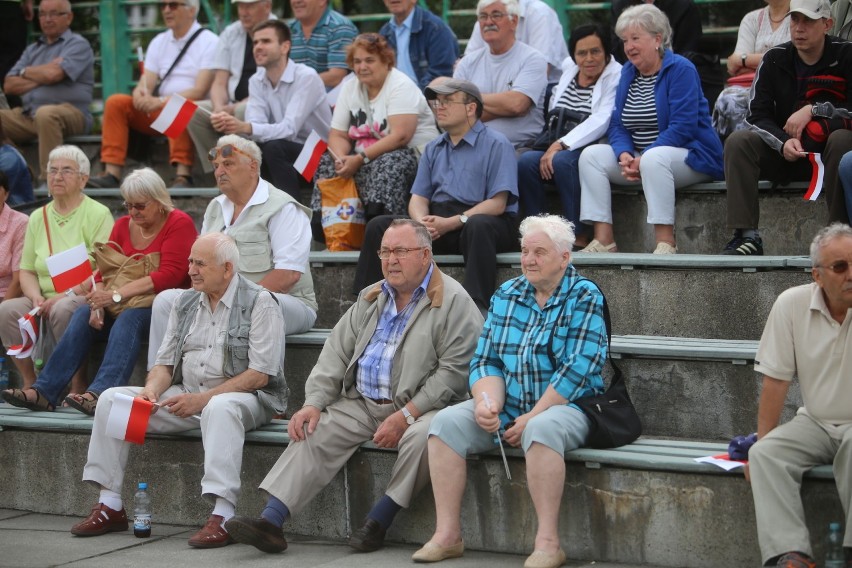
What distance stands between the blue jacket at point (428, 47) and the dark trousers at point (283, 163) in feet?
3.64

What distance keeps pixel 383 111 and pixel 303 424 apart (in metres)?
2.97

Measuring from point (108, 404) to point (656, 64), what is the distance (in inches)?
140

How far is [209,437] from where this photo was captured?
5.65 m

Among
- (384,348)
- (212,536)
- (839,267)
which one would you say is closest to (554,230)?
(384,348)

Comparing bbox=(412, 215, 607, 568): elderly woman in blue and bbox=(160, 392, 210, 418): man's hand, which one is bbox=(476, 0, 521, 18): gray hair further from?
bbox=(160, 392, 210, 418): man's hand

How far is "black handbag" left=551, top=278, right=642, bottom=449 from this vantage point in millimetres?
5074

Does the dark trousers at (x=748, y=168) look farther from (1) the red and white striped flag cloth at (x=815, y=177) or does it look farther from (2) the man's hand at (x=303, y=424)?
(2) the man's hand at (x=303, y=424)

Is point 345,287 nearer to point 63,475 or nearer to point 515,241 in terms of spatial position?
point 515,241

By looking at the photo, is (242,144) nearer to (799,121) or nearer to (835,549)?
(799,121)

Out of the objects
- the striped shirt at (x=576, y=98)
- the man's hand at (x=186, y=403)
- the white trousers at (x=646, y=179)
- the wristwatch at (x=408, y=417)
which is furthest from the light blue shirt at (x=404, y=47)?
the wristwatch at (x=408, y=417)

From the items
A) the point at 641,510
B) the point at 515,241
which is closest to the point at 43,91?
the point at 515,241

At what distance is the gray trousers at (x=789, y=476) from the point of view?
14.5ft

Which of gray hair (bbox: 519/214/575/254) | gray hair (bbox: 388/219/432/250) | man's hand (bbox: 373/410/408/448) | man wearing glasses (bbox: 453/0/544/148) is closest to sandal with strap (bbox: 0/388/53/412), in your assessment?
man's hand (bbox: 373/410/408/448)

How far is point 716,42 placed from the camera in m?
8.89
